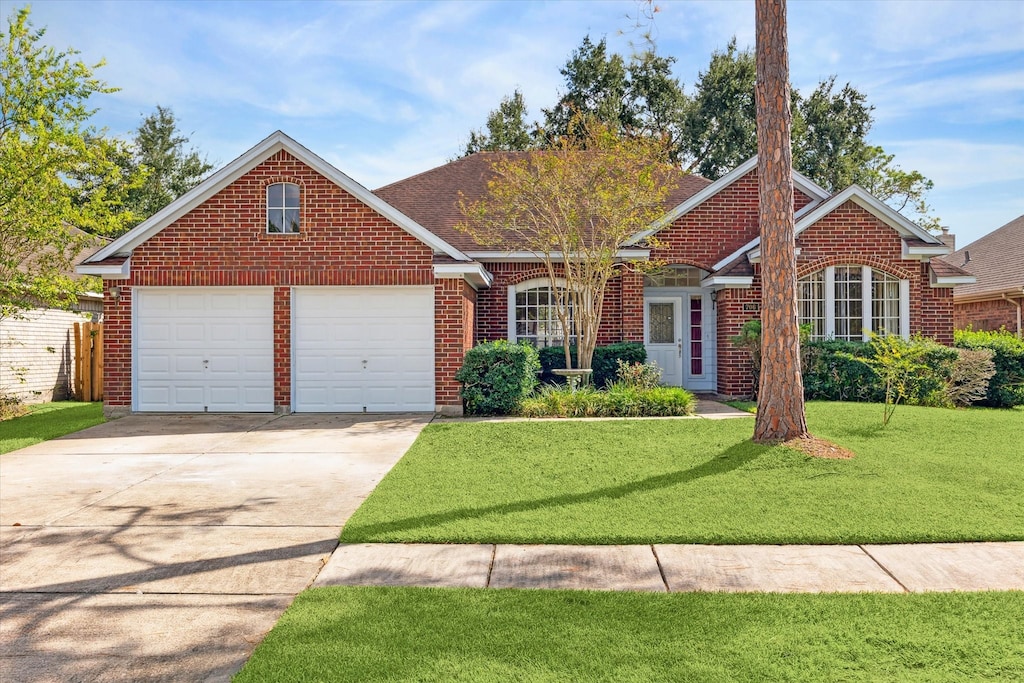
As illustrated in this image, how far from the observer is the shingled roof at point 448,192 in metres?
18.0

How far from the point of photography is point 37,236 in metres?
13.6

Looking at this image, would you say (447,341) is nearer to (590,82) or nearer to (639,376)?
(639,376)

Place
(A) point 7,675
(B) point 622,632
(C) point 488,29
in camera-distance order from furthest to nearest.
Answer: (C) point 488,29 → (B) point 622,632 → (A) point 7,675

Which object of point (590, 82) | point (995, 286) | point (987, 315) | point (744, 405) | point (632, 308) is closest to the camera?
point (744, 405)

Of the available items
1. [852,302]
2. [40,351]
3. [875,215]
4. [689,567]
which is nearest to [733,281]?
[852,302]

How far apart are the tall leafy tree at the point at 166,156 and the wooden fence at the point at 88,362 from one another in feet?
63.0

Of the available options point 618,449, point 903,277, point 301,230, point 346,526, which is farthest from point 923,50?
point 346,526

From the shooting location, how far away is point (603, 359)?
15617 millimetres

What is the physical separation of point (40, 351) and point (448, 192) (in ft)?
36.1

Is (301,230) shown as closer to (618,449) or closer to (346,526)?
A: (618,449)

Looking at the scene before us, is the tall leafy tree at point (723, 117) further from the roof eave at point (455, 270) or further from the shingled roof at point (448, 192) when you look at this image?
the roof eave at point (455, 270)

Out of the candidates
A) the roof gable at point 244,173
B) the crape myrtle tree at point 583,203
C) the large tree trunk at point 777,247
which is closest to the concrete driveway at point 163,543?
the roof gable at point 244,173

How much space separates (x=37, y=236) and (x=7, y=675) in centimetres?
1245

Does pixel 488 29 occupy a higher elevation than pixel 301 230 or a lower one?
higher
